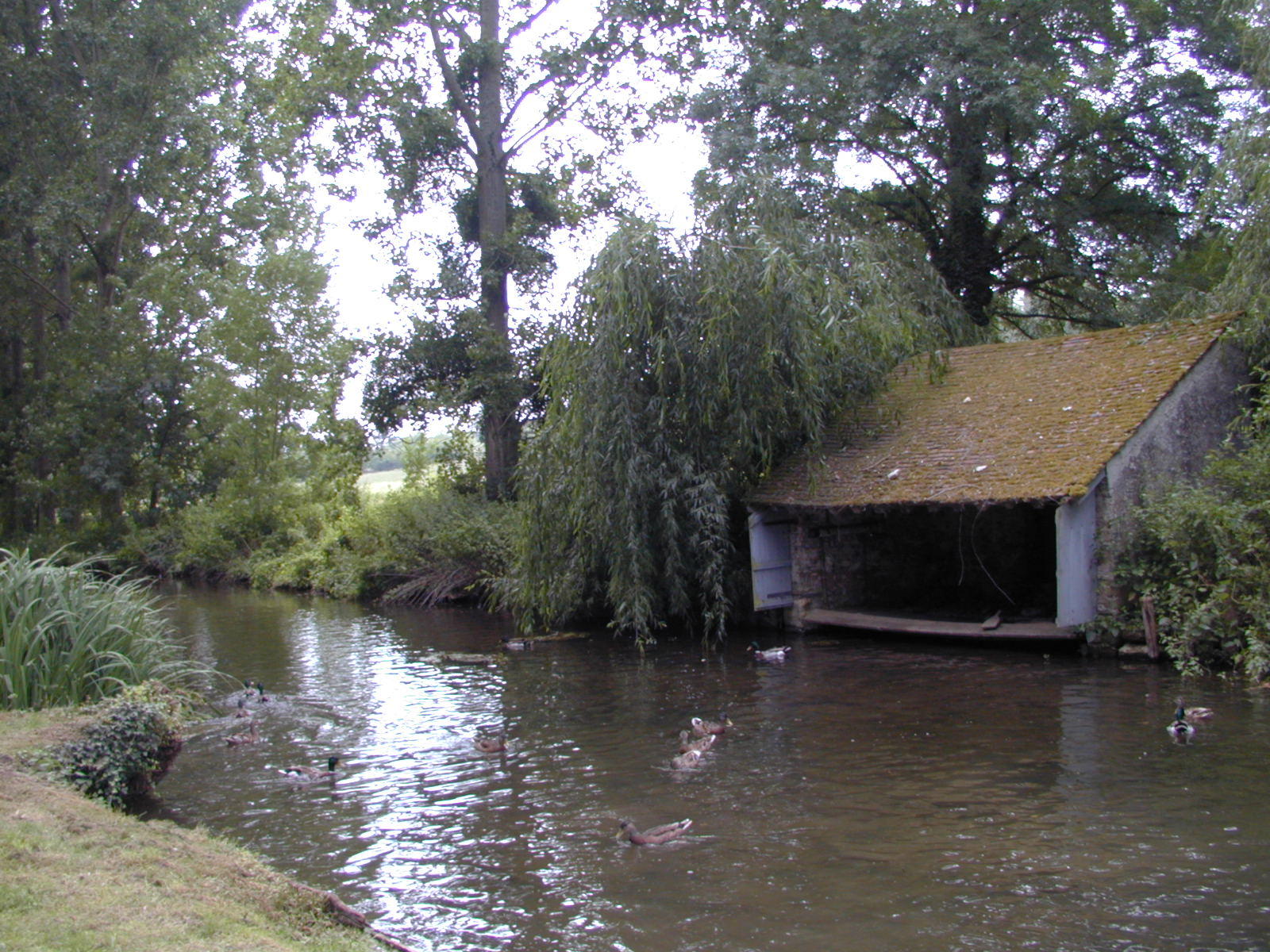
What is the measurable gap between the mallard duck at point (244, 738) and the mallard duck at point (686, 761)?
15.3ft

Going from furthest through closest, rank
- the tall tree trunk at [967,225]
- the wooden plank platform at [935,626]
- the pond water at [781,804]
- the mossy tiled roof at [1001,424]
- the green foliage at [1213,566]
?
the tall tree trunk at [967,225] → the wooden plank platform at [935,626] → the mossy tiled roof at [1001,424] → the green foliage at [1213,566] → the pond water at [781,804]

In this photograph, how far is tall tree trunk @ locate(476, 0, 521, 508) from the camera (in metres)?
24.9

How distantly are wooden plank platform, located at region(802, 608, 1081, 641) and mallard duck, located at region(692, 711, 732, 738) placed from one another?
5332 millimetres

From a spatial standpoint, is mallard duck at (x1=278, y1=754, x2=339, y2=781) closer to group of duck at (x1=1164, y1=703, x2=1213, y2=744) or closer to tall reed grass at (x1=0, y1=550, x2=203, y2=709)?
tall reed grass at (x1=0, y1=550, x2=203, y2=709)

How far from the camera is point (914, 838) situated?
7.91 m

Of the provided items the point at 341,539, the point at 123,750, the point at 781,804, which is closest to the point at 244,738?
the point at 123,750

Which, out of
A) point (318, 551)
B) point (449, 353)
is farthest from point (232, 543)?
point (449, 353)

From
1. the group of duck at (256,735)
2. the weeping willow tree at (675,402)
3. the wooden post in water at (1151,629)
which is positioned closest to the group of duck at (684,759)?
the group of duck at (256,735)

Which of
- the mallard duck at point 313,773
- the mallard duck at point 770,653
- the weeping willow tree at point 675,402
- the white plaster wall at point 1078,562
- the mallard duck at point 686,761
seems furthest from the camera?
the weeping willow tree at point 675,402

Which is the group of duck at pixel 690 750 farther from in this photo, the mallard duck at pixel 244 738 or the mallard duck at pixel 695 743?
the mallard duck at pixel 244 738

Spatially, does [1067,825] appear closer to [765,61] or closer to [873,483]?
[873,483]

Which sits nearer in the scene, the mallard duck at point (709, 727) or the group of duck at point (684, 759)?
the group of duck at point (684, 759)

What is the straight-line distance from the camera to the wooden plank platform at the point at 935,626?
1492 centimetres

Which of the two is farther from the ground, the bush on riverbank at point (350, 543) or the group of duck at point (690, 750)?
the bush on riverbank at point (350, 543)
